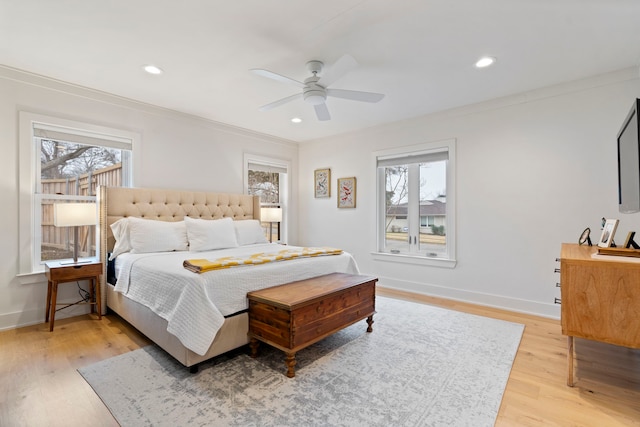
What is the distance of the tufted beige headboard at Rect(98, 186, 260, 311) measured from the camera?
3.25 metres

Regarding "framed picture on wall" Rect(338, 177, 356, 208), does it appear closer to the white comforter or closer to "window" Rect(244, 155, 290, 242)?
"window" Rect(244, 155, 290, 242)

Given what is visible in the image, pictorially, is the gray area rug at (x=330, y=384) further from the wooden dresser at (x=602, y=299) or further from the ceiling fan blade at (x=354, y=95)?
the ceiling fan blade at (x=354, y=95)

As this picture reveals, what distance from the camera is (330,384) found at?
1966mm

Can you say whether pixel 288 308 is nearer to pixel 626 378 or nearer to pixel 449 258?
pixel 626 378

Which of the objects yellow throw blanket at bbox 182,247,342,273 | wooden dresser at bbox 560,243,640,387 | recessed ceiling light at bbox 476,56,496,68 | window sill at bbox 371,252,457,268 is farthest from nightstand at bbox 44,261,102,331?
recessed ceiling light at bbox 476,56,496,68

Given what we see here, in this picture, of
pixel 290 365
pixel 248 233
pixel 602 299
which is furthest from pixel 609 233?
pixel 248 233

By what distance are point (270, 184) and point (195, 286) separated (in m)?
3.48

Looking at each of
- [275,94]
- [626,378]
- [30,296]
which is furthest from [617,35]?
[30,296]

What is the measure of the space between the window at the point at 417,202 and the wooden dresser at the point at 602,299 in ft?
6.58

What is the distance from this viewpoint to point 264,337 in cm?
222

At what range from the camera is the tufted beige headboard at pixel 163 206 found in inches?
128

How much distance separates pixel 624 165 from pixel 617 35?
0.99m

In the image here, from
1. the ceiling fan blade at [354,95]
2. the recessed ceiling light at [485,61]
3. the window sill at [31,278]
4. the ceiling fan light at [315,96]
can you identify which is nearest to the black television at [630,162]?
the recessed ceiling light at [485,61]

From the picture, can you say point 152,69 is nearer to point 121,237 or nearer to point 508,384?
point 121,237
